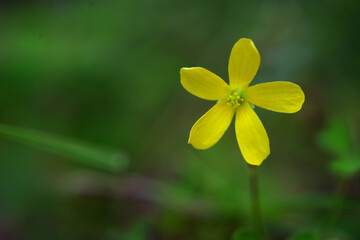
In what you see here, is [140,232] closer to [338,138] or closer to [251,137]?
[251,137]

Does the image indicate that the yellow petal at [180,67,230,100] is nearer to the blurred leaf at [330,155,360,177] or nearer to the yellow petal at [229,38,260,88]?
the yellow petal at [229,38,260,88]

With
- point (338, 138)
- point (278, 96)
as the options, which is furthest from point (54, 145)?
point (338, 138)

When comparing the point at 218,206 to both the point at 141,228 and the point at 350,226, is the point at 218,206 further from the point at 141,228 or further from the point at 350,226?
the point at 350,226

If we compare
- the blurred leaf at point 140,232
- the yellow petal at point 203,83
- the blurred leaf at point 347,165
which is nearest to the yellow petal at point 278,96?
the yellow petal at point 203,83

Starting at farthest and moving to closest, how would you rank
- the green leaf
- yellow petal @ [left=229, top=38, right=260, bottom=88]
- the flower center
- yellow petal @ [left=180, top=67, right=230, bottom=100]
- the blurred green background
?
the blurred green background
the green leaf
the flower center
yellow petal @ [left=180, top=67, right=230, bottom=100]
yellow petal @ [left=229, top=38, right=260, bottom=88]

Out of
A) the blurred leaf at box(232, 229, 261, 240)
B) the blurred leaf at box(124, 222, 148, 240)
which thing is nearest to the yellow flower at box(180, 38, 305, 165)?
the blurred leaf at box(232, 229, 261, 240)

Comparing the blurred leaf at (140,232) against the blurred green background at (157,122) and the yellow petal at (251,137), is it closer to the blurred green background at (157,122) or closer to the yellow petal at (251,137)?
the blurred green background at (157,122)
